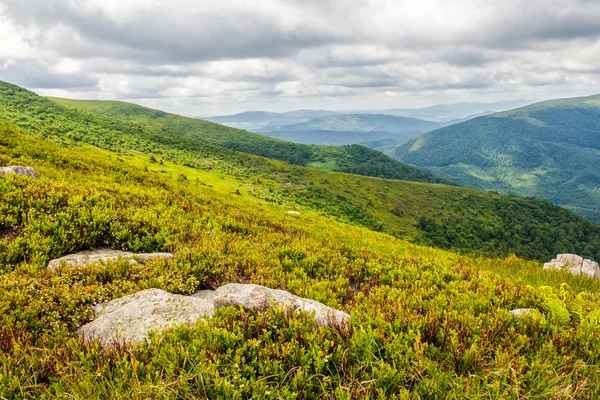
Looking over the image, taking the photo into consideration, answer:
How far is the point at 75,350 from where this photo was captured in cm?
407

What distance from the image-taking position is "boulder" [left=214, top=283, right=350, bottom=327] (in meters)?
5.11

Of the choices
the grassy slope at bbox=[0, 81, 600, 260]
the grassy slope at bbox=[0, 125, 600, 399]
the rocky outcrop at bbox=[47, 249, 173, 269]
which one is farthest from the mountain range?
the grassy slope at bbox=[0, 81, 600, 260]

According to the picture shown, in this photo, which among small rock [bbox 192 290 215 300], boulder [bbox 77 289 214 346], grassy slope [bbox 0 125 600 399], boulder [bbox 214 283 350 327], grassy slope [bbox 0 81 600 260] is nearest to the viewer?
grassy slope [bbox 0 125 600 399]

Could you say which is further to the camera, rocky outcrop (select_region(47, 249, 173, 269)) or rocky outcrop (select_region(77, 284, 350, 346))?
rocky outcrop (select_region(47, 249, 173, 269))

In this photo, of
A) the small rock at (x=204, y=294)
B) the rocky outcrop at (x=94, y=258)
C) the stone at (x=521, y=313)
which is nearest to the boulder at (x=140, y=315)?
the small rock at (x=204, y=294)

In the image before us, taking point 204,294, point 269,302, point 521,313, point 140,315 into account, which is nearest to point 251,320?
point 269,302

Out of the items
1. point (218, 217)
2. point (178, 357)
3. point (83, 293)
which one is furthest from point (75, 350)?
point (218, 217)

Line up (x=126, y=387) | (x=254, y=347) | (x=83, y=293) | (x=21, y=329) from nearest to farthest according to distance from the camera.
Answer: (x=126, y=387), (x=254, y=347), (x=21, y=329), (x=83, y=293)

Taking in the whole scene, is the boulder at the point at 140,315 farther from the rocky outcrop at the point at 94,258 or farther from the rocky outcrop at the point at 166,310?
the rocky outcrop at the point at 94,258

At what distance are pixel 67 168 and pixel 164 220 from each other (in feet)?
45.8

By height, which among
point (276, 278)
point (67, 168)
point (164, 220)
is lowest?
point (276, 278)

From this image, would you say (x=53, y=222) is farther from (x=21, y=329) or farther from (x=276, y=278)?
(x=276, y=278)

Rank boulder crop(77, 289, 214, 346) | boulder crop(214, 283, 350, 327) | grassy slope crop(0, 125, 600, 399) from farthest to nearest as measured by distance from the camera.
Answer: boulder crop(214, 283, 350, 327), boulder crop(77, 289, 214, 346), grassy slope crop(0, 125, 600, 399)

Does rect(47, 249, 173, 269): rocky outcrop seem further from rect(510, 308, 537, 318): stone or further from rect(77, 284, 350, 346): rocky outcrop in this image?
rect(510, 308, 537, 318): stone
